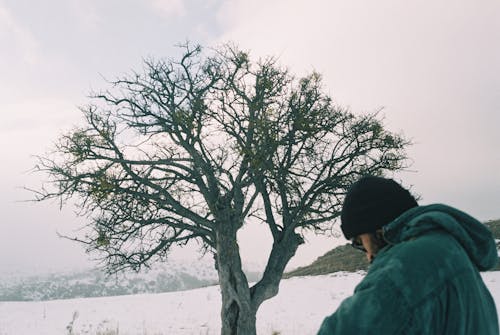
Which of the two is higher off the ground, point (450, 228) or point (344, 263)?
point (344, 263)

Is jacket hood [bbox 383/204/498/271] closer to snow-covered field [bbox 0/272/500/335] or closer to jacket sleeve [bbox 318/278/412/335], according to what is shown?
jacket sleeve [bbox 318/278/412/335]

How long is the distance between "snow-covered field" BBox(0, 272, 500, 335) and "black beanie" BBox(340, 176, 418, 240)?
43.8 feet

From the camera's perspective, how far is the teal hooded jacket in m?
1.25

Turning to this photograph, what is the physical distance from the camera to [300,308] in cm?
1997

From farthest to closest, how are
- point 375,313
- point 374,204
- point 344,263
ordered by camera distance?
1. point 344,263
2. point 374,204
3. point 375,313

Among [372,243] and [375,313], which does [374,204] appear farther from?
[375,313]

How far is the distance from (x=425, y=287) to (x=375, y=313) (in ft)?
0.61

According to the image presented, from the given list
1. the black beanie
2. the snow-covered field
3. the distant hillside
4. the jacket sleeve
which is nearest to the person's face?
the black beanie

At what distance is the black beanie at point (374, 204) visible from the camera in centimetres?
171

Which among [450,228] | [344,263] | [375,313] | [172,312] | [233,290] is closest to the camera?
[375,313]

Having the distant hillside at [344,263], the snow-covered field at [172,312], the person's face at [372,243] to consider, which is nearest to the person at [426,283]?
the person's face at [372,243]

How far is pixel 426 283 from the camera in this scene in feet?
4.22

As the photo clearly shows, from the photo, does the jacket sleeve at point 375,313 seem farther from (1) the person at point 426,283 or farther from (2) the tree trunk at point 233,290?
(2) the tree trunk at point 233,290

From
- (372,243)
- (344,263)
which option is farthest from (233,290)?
(344,263)
